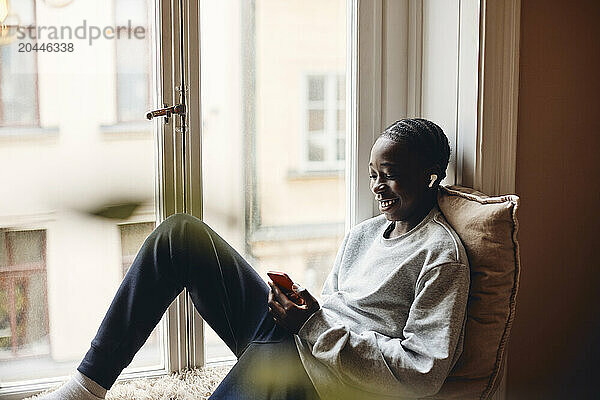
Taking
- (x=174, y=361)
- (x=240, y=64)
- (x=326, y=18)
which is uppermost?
(x=326, y=18)

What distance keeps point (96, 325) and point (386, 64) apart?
41.9 inches

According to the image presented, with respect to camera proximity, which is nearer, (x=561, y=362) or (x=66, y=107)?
(x=66, y=107)

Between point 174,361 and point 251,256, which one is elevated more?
point 251,256

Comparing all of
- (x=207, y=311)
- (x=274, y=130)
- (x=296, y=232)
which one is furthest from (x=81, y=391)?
(x=274, y=130)

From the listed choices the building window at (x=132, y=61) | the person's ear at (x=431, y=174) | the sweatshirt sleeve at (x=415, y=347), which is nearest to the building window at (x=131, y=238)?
the building window at (x=132, y=61)

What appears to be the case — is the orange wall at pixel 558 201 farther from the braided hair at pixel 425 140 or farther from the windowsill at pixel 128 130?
the windowsill at pixel 128 130

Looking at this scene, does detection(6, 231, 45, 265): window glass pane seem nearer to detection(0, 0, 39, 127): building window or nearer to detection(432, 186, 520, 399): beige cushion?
detection(0, 0, 39, 127): building window

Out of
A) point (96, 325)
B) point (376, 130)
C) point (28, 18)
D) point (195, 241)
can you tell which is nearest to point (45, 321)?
point (96, 325)

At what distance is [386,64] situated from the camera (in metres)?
2.05

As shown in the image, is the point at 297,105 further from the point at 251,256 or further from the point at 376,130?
the point at 251,256

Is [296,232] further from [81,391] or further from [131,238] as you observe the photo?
[81,391]

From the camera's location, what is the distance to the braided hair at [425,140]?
5.56ft

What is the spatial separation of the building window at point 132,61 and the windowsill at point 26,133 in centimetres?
17

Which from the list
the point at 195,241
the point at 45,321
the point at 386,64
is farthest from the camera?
the point at 386,64
